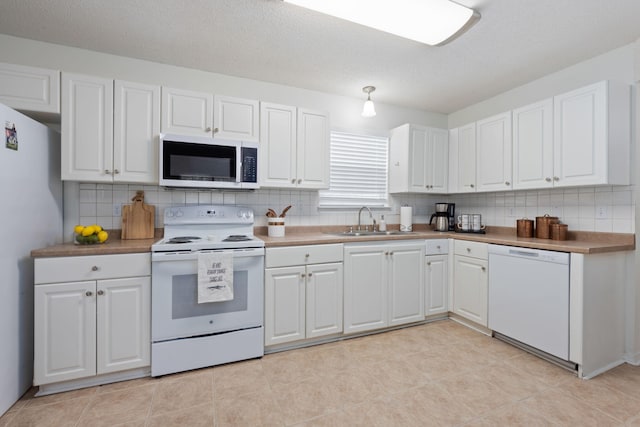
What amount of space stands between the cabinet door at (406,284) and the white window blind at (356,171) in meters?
0.84

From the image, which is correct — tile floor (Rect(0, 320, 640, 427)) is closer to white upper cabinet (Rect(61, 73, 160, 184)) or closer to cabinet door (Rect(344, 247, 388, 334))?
cabinet door (Rect(344, 247, 388, 334))

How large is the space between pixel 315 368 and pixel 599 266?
7.02 feet

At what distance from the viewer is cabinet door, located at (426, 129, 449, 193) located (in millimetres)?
3520

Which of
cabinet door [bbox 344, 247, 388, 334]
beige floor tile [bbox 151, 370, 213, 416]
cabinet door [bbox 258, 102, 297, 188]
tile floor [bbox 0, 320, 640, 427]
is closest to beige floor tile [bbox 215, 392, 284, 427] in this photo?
tile floor [bbox 0, 320, 640, 427]

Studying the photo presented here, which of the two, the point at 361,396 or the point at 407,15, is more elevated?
the point at 407,15

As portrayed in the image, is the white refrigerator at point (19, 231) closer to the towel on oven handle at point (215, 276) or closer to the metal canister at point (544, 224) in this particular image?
the towel on oven handle at point (215, 276)

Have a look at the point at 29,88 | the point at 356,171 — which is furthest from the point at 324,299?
the point at 29,88

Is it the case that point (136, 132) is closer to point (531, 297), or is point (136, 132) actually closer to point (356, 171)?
point (356, 171)

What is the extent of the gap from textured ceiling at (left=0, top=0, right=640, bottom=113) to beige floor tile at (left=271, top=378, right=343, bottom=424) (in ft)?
7.93

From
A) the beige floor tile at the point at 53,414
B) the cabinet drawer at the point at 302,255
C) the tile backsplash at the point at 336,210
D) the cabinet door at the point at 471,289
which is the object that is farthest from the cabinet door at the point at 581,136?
the beige floor tile at the point at 53,414

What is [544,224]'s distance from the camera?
8.87 ft

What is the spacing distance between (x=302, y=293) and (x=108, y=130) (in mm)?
1914

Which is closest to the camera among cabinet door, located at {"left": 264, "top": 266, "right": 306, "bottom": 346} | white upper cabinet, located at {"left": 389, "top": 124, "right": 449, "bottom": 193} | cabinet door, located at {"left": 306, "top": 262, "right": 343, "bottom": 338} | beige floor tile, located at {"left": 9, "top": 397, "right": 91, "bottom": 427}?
beige floor tile, located at {"left": 9, "top": 397, "right": 91, "bottom": 427}

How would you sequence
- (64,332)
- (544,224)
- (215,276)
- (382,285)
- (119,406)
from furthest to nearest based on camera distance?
(382,285), (544,224), (215,276), (64,332), (119,406)
